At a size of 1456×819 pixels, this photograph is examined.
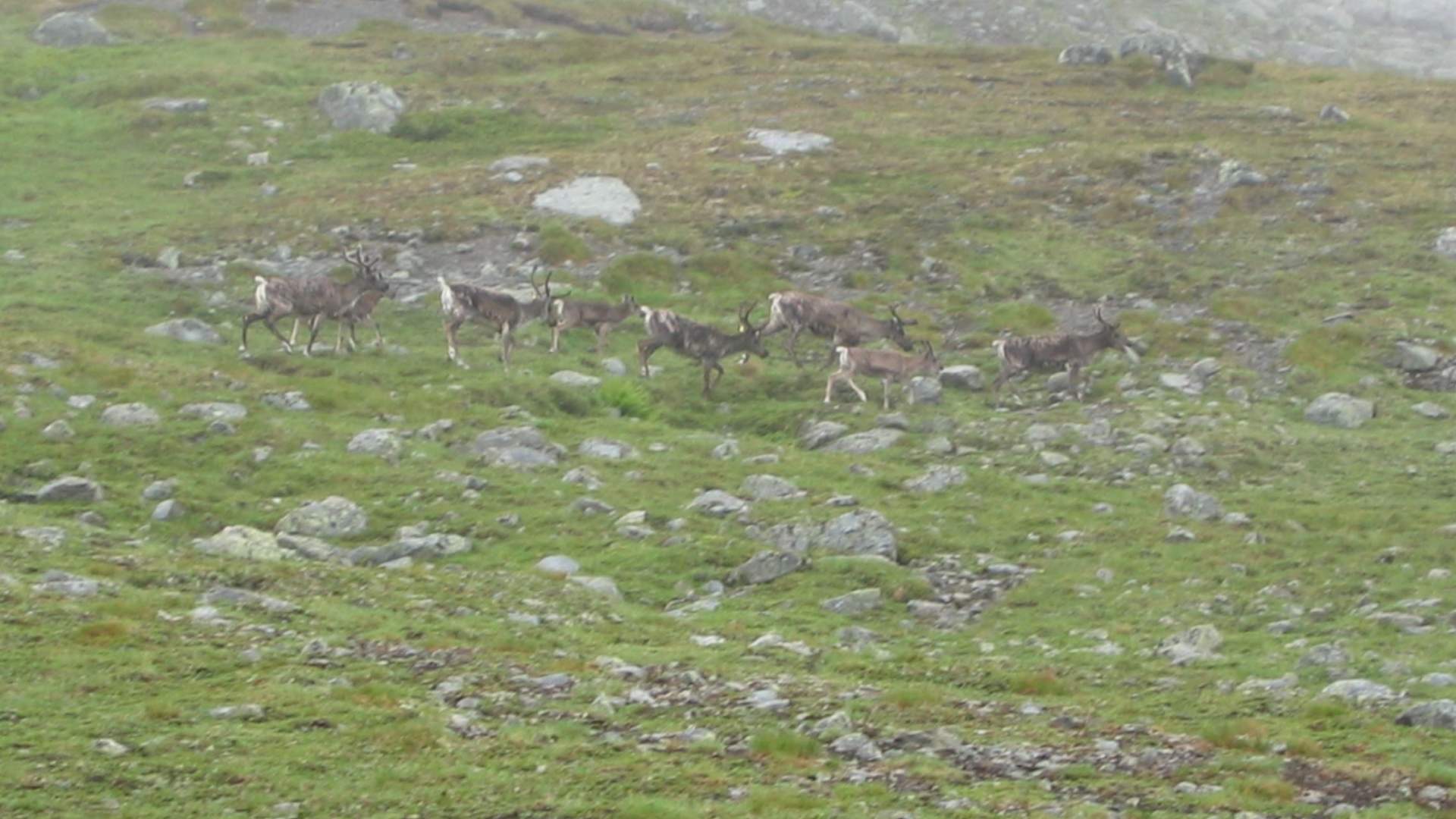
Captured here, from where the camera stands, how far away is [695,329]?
102 feet

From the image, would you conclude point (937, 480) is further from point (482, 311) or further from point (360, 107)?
point (360, 107)

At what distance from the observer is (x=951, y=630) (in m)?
19.5

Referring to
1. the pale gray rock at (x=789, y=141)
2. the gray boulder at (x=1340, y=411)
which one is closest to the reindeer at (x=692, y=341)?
the gray boulder at (x=1340, y=411)

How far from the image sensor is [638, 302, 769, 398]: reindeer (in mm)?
30953

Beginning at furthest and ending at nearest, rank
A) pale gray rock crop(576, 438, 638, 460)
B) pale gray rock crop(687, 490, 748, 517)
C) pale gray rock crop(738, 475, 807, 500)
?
1. pale gray rock crop(576, 438, 638, 460)
2. pale gray rock crop(738, 475, 807, 500)
3. pale gray rock crop(687, 490, 748, 517)

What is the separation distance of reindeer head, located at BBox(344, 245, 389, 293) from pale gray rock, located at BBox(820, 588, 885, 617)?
14.9 meters

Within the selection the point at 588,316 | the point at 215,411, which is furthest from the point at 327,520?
the point at 588,316

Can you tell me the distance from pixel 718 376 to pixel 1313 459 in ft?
31.5

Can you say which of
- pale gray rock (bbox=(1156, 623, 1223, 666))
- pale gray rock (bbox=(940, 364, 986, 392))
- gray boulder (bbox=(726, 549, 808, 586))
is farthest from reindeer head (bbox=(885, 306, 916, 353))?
pale gray rock (bbox=(1156, 623, 1223, 666))

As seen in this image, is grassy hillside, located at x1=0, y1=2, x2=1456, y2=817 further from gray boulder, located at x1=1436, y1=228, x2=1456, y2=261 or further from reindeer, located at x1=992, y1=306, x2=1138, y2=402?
reindeer, located at x1=992, y1=306, x2=1138, y2=402

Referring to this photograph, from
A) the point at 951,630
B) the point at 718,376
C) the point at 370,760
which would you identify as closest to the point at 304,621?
the point at 370,760

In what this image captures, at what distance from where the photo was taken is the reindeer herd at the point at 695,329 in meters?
30.5

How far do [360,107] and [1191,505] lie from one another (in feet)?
103

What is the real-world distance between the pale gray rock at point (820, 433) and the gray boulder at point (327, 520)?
25.6 ft
